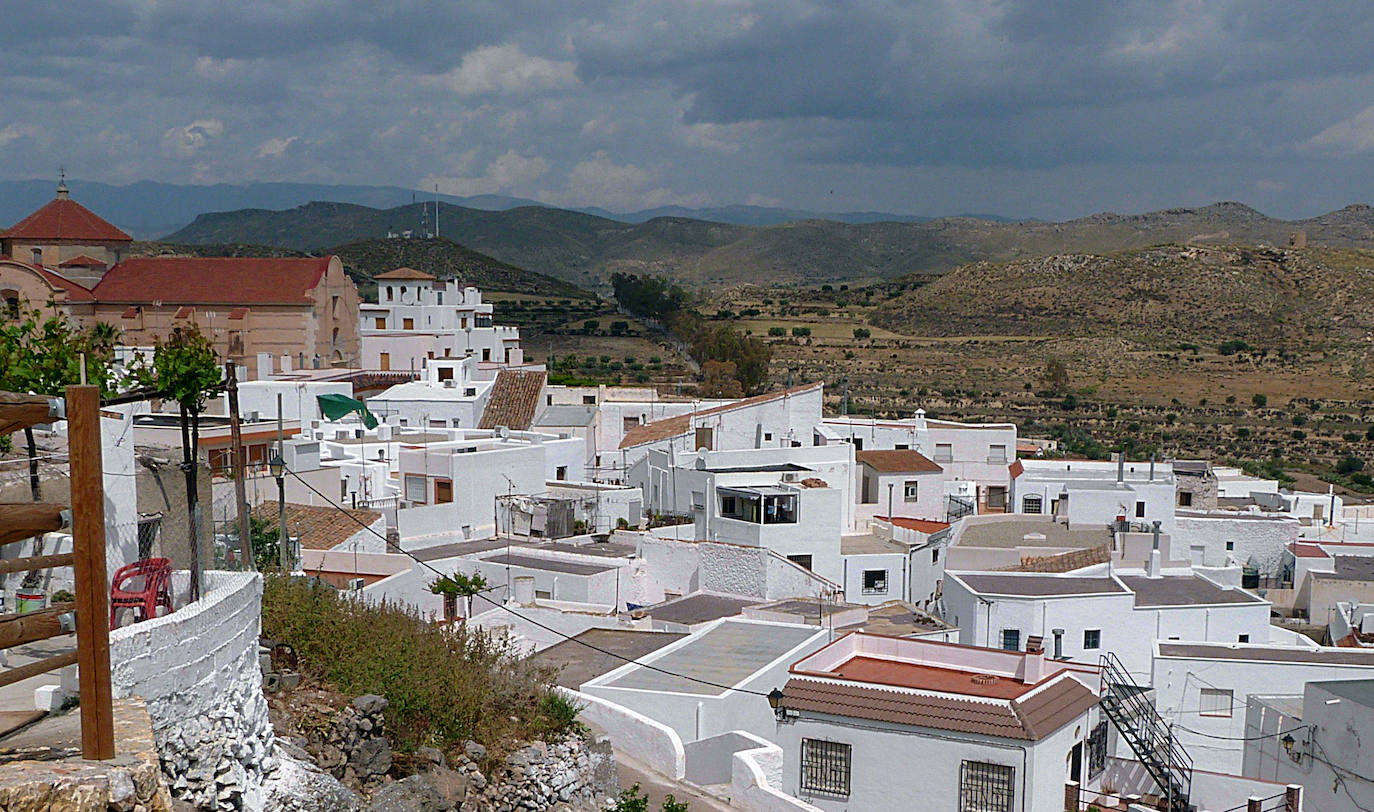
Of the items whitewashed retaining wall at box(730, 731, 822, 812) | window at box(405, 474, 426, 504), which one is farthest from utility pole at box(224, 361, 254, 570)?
window at box(405, 474, 426, 504)

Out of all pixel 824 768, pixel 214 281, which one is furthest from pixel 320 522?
pixel 214 281

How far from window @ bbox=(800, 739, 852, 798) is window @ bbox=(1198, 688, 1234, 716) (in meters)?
7.77

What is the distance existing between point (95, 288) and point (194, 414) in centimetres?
5587

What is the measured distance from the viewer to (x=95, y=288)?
2431 inches

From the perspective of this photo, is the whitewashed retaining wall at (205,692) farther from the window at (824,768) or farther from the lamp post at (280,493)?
the window at (824,768)

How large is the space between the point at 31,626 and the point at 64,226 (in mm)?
66546

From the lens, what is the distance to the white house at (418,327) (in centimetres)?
5919

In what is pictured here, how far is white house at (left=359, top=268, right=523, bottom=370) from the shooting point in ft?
194

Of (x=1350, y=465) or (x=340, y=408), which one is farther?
(x=1350, y=465)

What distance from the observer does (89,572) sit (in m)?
6.69

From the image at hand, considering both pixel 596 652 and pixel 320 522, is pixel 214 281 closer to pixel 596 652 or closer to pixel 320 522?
pixel 320 522

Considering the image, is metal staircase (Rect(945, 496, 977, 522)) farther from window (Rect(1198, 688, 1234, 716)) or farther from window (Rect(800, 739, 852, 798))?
window (Rect(800, 739, 852, 798))

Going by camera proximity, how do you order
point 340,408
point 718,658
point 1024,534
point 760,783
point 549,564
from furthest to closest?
point 340,408
point 1024,534
point 549,564
point 718,658
point 760,783

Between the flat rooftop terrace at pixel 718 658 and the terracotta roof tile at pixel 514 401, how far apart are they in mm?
20698
